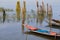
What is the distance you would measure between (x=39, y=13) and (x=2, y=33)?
302 cm

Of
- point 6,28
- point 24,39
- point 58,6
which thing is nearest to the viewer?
point 24,39

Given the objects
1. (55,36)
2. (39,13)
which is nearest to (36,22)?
(39,13)

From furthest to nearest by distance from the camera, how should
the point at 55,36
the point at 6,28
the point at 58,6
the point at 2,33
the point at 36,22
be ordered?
the point at 58,6 < the point at 36,22 < the point at 6,28 < the point at 2,33 < the point at 55,36

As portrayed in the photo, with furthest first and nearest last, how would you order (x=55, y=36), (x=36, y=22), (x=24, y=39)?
(x=36, y=22) → (x=24, y=39) → (x=55, y=36)

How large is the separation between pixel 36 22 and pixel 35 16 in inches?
32.5

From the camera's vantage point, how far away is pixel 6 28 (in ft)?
35.3

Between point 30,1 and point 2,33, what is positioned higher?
point 30,1

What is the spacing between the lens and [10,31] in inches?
408

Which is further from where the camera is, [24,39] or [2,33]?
[2,33]

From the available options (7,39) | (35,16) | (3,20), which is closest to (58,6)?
(35,16)

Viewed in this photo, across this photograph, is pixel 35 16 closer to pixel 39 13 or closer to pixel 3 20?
pixel 39 13

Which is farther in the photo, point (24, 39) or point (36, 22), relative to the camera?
point (36, 22)

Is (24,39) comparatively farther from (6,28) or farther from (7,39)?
(6,28)

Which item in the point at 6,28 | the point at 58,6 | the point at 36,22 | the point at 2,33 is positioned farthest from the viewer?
the point at 58,6
